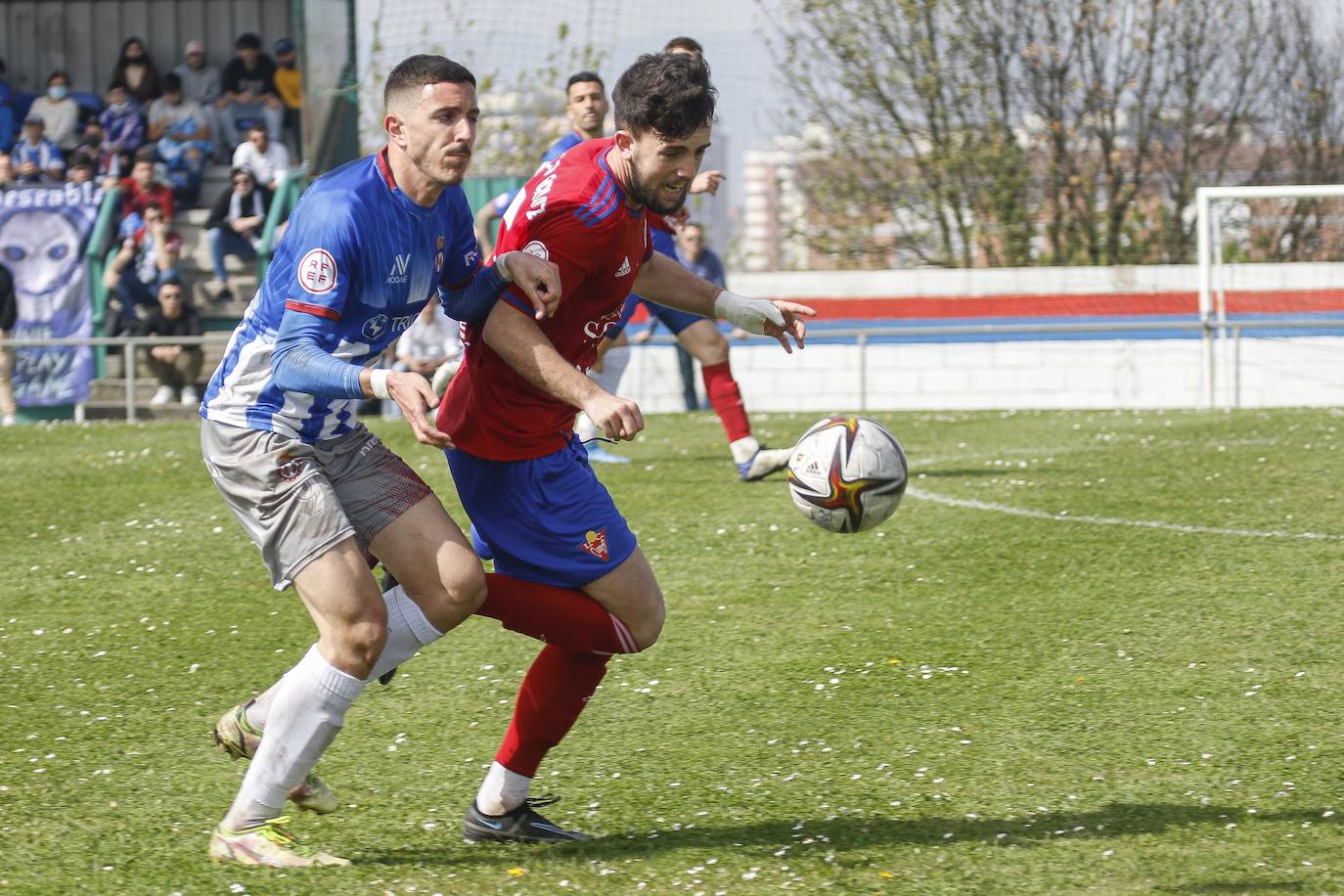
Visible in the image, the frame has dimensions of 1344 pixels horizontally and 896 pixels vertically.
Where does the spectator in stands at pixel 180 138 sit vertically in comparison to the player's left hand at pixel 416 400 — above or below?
above

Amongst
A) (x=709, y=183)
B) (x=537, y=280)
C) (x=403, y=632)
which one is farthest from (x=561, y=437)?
(x=709, y=183)

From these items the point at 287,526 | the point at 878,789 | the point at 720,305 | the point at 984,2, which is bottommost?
the point at 878,789

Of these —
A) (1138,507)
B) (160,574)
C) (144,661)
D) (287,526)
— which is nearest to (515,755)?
(287,526)

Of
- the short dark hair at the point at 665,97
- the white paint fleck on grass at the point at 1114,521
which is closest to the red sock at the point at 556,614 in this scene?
the short dark hair at the point at 665,97

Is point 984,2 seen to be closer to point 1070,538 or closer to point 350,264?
point 1070,538

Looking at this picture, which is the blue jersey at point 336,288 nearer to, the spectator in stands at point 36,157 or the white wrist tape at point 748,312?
the white wrist tape at point 748,312

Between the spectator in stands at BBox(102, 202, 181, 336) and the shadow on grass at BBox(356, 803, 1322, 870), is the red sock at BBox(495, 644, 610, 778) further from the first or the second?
the spectator in stands at BBox(102, 202, 181, 336)

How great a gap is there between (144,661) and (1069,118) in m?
18.9

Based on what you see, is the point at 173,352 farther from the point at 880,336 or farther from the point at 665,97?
the point at 665,97

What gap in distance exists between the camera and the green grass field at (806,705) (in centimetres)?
429

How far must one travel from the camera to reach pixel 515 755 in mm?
4574

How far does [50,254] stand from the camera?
18844 millimetres

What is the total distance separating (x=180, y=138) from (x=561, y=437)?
16254 mm

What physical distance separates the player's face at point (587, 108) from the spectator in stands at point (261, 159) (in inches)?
383
